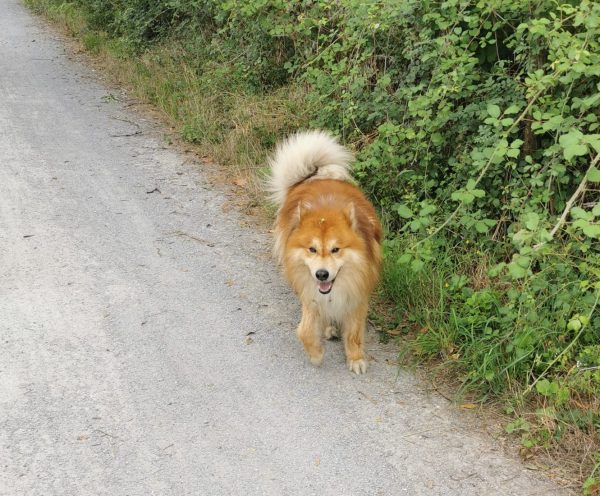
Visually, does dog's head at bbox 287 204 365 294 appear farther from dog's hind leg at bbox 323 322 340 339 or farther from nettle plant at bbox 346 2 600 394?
dog's hind leg at bbox 323 322 340 339

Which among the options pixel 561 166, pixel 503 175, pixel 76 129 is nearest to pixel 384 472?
pixel 561 166

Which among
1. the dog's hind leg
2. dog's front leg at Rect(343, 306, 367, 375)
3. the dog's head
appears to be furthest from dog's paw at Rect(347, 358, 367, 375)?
the dog's head

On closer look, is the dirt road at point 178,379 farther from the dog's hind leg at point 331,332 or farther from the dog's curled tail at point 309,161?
the dog's curled tail at point 309,161

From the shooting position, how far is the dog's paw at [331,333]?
4.64 m

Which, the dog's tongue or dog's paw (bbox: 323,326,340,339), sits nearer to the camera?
the dog's tongue

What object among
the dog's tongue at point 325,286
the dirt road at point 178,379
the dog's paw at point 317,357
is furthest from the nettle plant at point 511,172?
the dog's paw at point 317,357

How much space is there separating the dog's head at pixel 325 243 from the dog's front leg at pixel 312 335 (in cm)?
22

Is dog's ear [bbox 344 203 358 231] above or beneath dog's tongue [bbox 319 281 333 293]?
above

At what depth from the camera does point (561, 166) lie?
4.01 metres

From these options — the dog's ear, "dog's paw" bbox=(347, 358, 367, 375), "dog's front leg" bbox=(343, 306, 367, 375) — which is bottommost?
"dog's paw" bbox=(347, 358, 367, 375)

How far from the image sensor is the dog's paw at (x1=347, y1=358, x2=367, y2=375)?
4258mm

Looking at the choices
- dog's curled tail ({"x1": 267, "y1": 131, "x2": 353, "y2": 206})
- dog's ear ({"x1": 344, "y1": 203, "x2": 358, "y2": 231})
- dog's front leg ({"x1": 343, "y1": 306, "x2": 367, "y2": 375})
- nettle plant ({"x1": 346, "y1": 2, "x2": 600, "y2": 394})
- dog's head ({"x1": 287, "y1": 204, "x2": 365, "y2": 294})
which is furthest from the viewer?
dog's curled tail ({"x1": 267, "y1": 131, "x2": 353, "y2": 206})

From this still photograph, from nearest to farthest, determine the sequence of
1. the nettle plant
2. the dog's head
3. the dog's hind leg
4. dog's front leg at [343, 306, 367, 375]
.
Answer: the nettle plant, the dog's head, dog's front leg at [343, 306, 367, 375], the dog's hind leg

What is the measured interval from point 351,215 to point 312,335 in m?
0.82
